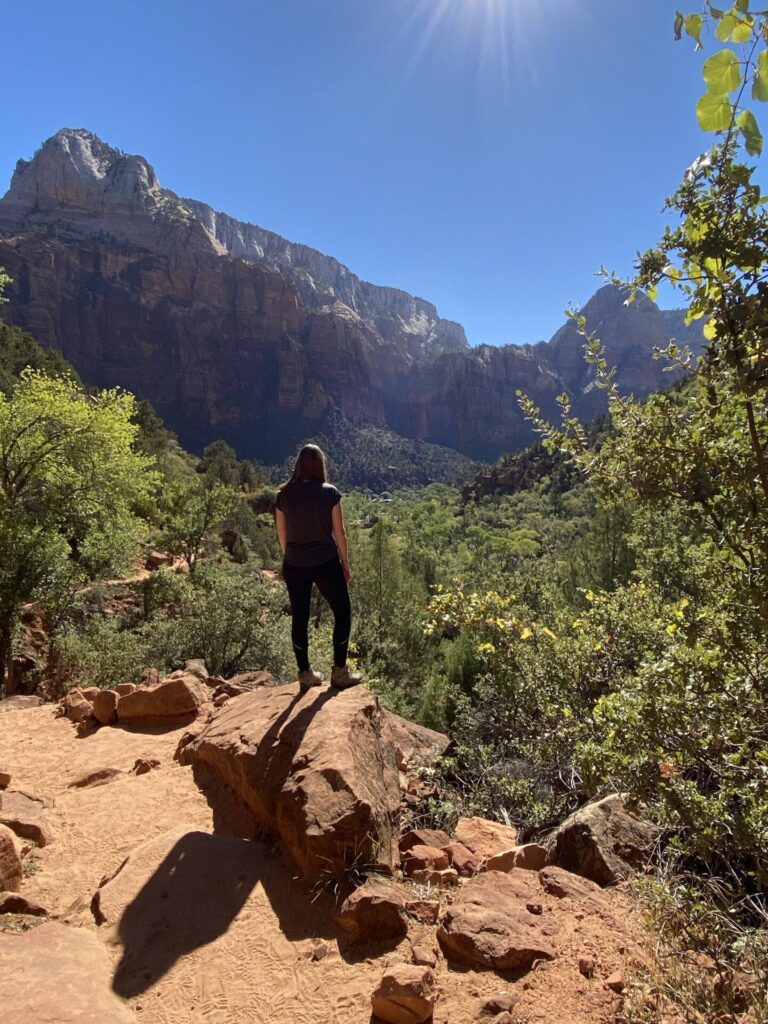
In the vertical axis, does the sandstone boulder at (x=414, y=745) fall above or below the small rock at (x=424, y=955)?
below

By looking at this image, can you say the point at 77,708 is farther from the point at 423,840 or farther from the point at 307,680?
the point at 423,840

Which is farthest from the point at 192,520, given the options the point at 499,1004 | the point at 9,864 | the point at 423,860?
the point at 499,1004

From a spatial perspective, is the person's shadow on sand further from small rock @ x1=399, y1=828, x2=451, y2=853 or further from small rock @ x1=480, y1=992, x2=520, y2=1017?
small rock @ x1=480, y1=992, x2=520, y2=1017

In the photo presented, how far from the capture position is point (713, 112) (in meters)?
1.08

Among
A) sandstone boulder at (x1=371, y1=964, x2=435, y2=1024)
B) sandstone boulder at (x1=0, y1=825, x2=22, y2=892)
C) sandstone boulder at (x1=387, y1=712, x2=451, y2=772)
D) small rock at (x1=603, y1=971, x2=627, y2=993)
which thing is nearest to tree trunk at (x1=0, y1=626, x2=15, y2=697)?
sandstone boulder at (x1=387, y1=712, x2=451, y2=772)

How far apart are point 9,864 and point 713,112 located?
14.5 ft

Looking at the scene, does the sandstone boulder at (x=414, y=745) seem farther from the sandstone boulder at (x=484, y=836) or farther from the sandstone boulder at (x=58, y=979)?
the sandstone boulder at (x=58, y=979)

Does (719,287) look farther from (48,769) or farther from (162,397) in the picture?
(162,397)

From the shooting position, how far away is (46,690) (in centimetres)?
1008

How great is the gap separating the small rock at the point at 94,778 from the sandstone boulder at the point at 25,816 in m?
0.44

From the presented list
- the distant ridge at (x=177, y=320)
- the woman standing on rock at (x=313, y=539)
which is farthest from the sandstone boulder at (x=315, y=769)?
the distant ridge at (x=177, y=320)

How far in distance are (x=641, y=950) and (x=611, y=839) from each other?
101 centimetres

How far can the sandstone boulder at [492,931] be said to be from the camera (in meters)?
2.34

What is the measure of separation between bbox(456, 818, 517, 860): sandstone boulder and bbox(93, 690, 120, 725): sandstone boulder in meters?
4.08
